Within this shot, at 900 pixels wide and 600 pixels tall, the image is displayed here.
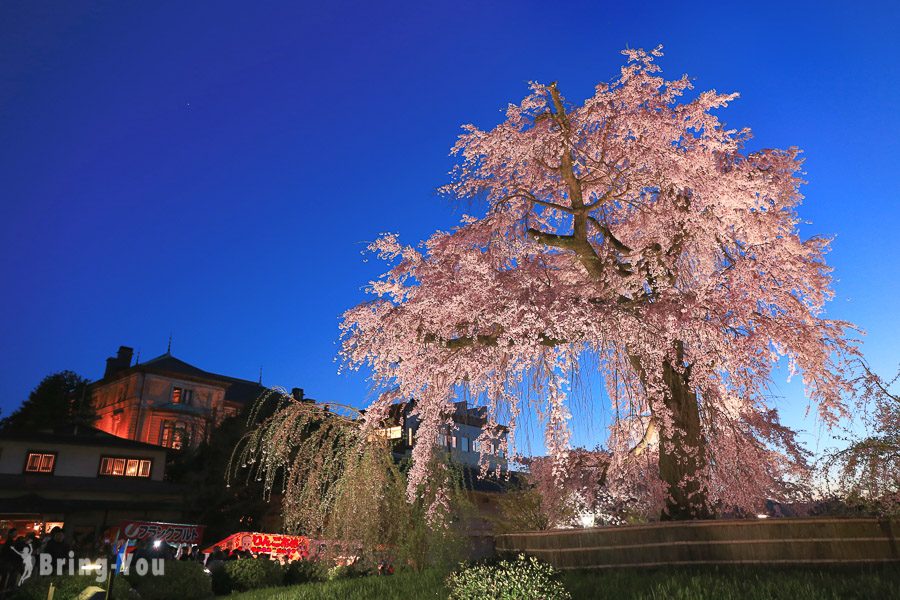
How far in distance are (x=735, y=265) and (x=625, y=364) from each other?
120 inches

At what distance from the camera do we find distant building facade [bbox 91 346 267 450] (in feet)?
161

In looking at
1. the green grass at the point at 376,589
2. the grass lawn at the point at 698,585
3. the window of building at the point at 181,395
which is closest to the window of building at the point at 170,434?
the window of building at the point at 181,395

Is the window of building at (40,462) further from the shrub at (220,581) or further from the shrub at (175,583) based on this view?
the shrub at (175,583)

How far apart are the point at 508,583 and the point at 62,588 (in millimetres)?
10465

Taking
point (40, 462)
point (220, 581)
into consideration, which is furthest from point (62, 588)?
point (40, 462)

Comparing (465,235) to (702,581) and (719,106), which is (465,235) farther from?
(702,581)

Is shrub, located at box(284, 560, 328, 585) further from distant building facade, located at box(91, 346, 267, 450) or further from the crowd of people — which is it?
distant building facade, located at box(91, 346, 267, 450)

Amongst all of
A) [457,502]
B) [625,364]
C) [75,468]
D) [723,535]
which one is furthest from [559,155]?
[75,468]

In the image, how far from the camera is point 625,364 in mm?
12789

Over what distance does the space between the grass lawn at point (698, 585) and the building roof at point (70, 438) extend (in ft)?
84.5

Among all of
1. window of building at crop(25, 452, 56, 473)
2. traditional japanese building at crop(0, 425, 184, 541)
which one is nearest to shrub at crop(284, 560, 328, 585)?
traditional japanese building at crop(0, 425, 184, 541)

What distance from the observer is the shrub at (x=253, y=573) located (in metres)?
16.7

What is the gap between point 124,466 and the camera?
1334 inches

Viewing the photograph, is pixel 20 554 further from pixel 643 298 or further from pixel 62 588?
pixel 643 298
